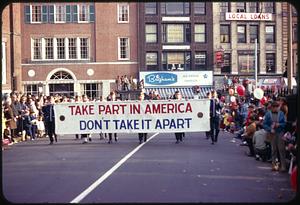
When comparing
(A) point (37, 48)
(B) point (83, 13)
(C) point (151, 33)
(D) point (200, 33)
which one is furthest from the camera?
(D) point (200, 33)

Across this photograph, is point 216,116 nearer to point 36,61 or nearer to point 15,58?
point 15,58

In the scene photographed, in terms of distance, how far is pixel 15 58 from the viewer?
137 feet

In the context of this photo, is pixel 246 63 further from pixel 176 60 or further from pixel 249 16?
pixel 176 60

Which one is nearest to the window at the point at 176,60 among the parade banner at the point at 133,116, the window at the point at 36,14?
the window at the point at 36,14

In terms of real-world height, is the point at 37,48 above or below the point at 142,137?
above

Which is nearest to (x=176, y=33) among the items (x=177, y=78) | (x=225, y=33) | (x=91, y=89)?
(x=177, y=78)

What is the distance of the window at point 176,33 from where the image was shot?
5138cm

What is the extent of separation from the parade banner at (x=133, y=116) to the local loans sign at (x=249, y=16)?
33978mm

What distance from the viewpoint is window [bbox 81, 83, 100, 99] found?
164 ft

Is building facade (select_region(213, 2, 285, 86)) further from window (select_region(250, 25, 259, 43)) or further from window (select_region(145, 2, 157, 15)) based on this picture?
window (select_region(145, 2, 157, 15))

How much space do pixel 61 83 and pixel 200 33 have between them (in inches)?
559

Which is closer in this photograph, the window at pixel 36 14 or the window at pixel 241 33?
the window at pixel 36 14

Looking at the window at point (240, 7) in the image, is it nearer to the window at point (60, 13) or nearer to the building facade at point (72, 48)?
the building facade at point (72, 48)

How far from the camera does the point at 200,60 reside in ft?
169
